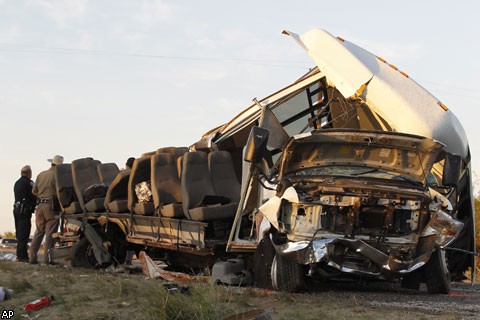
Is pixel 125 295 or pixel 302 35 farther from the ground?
pixel 302 35

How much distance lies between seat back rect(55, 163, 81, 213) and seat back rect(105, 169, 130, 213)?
1.45 metres

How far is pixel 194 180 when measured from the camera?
13.7 metres

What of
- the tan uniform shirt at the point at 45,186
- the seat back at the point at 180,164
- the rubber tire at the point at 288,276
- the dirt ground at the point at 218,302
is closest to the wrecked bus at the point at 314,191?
the rubber tire at the point at 288,276

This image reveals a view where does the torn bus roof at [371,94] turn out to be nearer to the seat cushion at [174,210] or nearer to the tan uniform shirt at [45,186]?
the seat cushion at [174,210]

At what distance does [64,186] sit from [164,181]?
360 centimetres

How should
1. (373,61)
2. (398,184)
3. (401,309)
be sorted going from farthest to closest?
(373,61)
(398,184)
(401,309)

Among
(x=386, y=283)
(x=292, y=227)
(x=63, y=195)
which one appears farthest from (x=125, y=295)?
(x=63, y=195)

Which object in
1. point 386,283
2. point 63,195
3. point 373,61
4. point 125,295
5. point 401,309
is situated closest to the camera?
point 401,309

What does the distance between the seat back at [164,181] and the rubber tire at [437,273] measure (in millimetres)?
4986

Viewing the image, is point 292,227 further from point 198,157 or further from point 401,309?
point 198,157

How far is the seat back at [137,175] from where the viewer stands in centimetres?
1464

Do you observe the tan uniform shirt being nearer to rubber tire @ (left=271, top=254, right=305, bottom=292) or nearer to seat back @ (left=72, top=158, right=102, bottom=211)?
seat back @ (left=72, top=158, right=102, bottom=211)

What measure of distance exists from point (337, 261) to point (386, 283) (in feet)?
9.67

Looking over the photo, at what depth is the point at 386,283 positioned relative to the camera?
1241 cm
